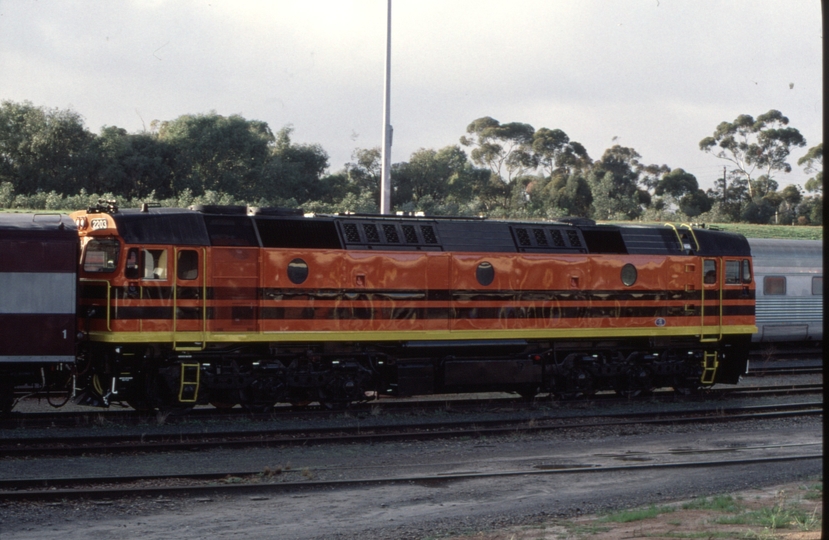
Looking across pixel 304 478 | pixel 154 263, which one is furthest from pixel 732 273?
pixel 154 263

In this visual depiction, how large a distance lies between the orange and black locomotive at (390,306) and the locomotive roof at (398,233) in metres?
0.04

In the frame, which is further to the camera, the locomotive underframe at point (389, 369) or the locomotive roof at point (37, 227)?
the locomotive underframe at point (389, 369)

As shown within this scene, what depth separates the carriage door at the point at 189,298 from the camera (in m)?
18.0

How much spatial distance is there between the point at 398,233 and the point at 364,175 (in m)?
56.1

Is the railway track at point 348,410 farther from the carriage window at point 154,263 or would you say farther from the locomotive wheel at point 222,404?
the carriage window at point 154,263

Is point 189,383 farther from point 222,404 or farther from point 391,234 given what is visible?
point 391,234

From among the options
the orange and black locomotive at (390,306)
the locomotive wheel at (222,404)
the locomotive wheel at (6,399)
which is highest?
the orange and black locomotive at (390,306)

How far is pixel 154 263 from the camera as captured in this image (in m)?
17.9

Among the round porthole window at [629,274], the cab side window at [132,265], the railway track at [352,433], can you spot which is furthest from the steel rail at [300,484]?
the round porthole window at [629,274]

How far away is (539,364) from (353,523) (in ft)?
35.4

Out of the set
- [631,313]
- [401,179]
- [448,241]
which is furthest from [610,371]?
[401,179]

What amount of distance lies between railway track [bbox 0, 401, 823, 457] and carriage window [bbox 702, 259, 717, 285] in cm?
352

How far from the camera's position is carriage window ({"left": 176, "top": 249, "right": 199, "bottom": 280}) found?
1805 cm

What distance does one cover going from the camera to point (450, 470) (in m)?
14.9
